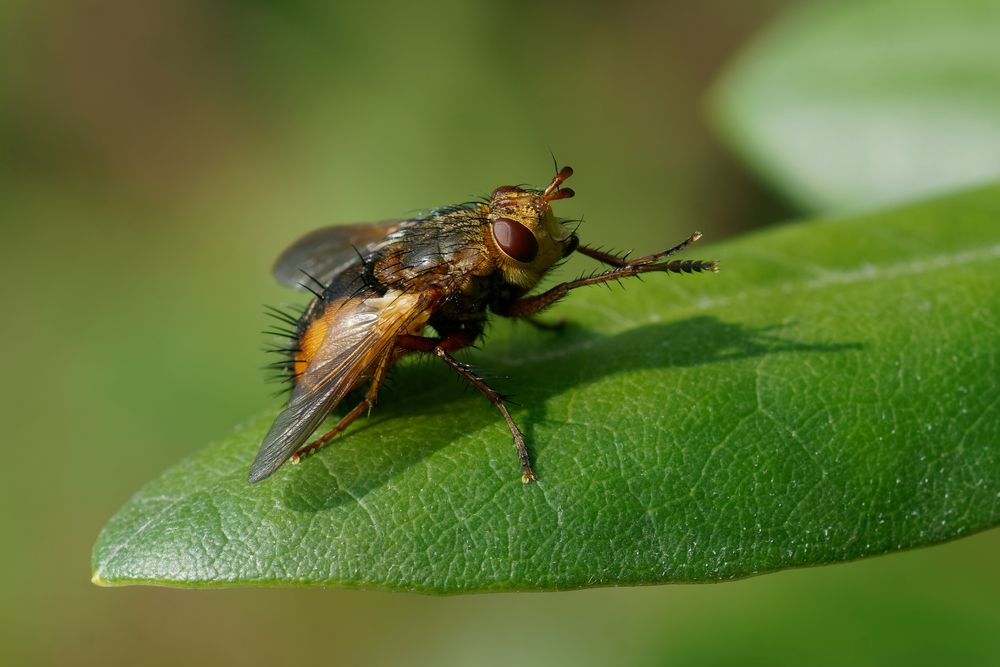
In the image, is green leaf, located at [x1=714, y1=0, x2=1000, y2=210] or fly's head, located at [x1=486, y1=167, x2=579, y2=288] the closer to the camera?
fly's head, located at [x1=486, y1=167, x2=579, y2=288]

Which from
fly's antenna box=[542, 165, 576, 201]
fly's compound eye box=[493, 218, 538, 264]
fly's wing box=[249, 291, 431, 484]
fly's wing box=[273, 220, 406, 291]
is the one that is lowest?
fly's wing box=[249, 291, 431, 484]

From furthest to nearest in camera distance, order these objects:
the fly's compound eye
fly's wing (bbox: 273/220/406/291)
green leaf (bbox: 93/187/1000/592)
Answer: fly's wing (bbox: 273/220/406/291) → the fly's compound eye → green leaf (bbox: 93/187/1000/592)

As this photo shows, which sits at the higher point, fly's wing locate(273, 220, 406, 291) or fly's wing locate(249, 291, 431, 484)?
fly's wing locate(273, 220, 406, 291)

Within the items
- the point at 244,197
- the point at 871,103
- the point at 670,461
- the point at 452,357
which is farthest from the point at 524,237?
the point at 244,197

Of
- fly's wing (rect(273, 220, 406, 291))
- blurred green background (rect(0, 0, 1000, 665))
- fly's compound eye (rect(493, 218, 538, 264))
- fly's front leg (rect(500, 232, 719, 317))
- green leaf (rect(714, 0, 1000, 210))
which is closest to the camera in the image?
fly's front leg (rect(500, 232, 719, 317))

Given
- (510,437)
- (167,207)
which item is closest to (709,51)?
(167,207)

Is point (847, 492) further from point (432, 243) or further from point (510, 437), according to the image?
point (432, 243)

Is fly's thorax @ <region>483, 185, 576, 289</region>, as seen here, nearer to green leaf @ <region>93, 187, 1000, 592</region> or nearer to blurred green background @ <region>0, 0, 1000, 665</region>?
green leaf @ <region>93, 187, 1000, 592</region>

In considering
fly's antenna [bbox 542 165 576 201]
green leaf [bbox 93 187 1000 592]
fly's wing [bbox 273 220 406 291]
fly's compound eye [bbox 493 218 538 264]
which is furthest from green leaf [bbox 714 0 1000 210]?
fly's wing [bbox 273 220 406 291]
